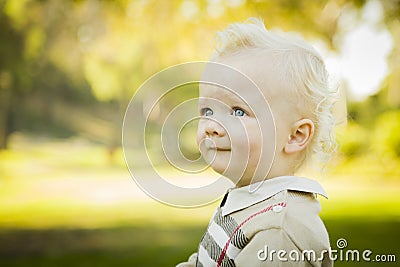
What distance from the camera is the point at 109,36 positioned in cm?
429

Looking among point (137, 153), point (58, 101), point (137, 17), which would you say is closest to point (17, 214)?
point (58, 101)

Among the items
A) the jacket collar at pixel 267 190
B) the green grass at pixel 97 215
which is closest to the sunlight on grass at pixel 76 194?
the green grass at pixel 97 215

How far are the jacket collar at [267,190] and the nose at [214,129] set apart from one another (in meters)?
0.10

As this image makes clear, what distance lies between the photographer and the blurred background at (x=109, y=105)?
4.07m

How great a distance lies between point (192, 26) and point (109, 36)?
63 centimetres

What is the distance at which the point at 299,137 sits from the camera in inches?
34.0

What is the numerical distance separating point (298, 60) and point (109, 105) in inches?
147

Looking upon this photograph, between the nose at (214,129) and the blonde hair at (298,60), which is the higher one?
the blonde hair at (298,60)

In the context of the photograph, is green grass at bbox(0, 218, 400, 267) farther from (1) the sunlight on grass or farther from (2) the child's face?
(2) the child's face

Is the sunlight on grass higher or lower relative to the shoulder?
higher

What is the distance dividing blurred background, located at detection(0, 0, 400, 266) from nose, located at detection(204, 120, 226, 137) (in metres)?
3.14

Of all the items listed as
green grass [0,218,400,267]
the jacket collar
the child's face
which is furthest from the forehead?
green grass [0,218,400,267]

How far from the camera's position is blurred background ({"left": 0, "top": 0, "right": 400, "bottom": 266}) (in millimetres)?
4070

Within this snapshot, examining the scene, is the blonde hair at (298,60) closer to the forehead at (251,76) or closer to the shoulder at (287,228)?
the forehead at (251,76)
